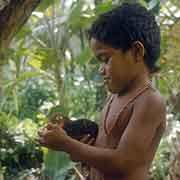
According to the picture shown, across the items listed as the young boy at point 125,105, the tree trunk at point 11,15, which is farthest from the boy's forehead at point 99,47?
the tree trunk at point 11,15

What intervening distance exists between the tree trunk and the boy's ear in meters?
0.40

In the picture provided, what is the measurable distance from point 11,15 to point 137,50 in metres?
0.42

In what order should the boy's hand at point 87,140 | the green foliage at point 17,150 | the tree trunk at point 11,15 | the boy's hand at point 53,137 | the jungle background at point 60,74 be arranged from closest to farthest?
the boy's hand at point 53,137
the boy's hand at point 87,140
the tree trunk at point 11,15
the jungle background at point 60,74
the green foliage at point 17,150

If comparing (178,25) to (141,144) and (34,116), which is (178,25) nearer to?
(141,144)

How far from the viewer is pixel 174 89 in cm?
261

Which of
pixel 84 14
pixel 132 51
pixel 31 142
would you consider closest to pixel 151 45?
pixel 132 51

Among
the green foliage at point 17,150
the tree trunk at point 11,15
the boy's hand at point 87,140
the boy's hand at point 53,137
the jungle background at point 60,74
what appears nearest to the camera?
the boy's hand at point 53,137

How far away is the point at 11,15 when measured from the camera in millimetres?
1479

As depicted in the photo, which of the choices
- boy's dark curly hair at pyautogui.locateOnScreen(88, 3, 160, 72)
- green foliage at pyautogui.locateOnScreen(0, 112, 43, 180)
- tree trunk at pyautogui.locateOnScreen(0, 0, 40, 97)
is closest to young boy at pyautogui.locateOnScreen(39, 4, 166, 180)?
boy's dark curly hair at pyautogui.locateOnScreen(88, 3, 160, 72)

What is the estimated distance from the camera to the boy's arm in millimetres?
1210

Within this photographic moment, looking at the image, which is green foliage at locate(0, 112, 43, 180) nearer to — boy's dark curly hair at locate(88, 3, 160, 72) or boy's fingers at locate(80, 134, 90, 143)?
boy's fingers at locate(80, 134, 90, 143)

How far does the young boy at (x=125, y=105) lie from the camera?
121 centimetres

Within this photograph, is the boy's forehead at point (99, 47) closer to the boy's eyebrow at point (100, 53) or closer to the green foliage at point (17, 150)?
the boy's eyebrow at point (100, 53)

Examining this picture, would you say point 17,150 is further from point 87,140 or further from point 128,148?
point 128,148
